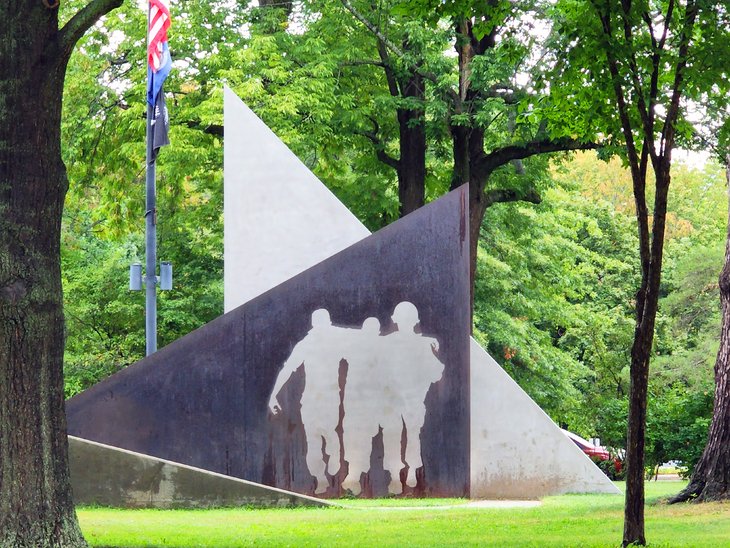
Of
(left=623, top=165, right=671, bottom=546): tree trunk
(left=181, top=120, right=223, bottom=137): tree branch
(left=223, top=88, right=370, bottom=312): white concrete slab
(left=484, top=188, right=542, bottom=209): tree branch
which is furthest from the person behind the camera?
(left=484, top=188, right=542, bottom=209): tree branch

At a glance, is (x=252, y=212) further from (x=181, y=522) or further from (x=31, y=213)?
(x=31, y=213)

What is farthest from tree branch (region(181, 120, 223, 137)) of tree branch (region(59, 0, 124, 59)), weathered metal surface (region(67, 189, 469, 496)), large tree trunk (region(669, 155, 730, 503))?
tree branch (region(59, 0, 124, 59))

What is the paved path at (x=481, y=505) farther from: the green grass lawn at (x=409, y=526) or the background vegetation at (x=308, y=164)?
the background vegetation at (x=308, y=164)

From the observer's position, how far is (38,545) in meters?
8.91

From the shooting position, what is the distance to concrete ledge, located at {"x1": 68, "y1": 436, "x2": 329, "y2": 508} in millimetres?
14422

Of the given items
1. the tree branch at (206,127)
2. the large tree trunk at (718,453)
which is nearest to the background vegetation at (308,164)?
the tree branch at (206,127)

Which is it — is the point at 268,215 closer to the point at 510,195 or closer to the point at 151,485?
the point at 151,485

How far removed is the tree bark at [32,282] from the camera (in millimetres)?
8969

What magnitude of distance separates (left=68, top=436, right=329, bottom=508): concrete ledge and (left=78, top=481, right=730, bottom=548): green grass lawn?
279 mm

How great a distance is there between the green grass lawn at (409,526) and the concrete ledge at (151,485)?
28 centimetres

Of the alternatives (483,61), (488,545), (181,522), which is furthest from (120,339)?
(488,545)

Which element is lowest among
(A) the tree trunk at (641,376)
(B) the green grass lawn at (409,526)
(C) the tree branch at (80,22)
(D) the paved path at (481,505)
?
(D) the paved path at (481,505)

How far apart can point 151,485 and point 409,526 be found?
3.86 meters

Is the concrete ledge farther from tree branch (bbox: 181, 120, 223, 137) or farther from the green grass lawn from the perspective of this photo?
tree branch (bbox: 181, 120, 223, 137)
